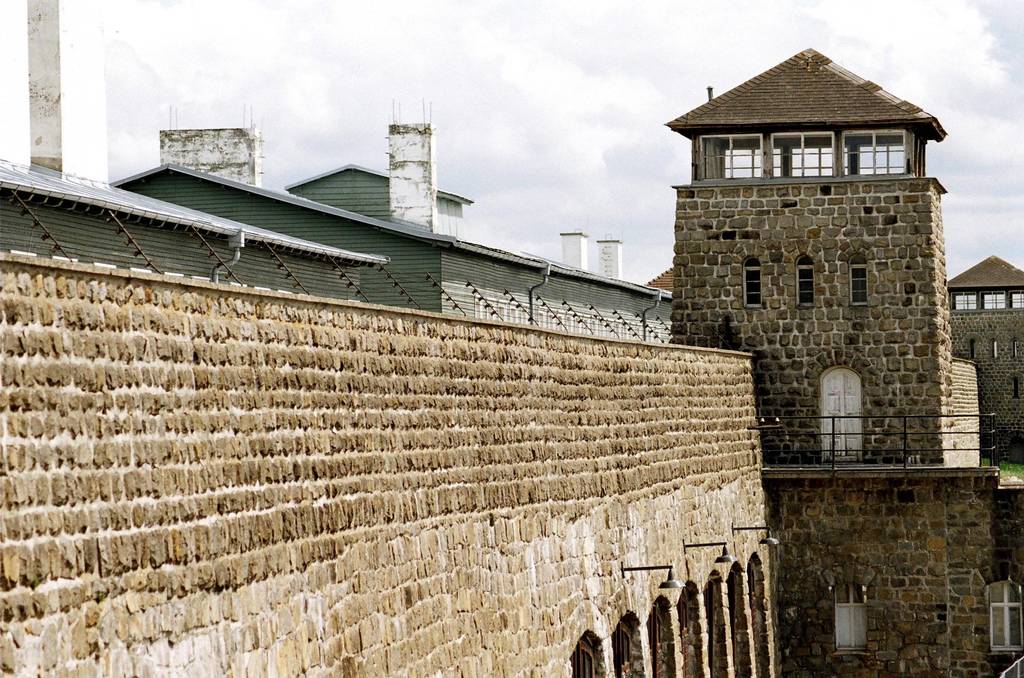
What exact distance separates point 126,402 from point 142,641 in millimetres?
1389

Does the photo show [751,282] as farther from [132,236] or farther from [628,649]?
[132,236]

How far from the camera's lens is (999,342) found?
72938mm

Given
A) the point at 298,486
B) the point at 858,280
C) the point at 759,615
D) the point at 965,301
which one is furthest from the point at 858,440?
the point at 965,301

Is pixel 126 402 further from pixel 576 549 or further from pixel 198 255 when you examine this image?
pixel 198 255

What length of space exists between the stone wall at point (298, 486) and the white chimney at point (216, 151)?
13088 mm

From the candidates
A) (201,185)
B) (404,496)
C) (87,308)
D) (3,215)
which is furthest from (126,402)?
(201,185)

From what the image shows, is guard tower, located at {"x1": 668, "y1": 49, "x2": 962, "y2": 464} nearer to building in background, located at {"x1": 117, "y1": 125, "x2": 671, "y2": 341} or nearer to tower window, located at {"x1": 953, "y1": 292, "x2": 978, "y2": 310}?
building in background, located at {"x1": 117, "y1": 125, "x2": 671, "y2": 341}

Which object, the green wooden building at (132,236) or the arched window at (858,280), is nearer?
the green wooden building at (132,236)

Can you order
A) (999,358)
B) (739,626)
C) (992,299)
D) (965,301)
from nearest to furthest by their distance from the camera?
(739,626) → (999,358) → (992,299) → (965,301)

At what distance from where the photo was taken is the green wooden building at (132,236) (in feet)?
57.9

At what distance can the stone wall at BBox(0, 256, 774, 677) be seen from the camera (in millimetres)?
10008

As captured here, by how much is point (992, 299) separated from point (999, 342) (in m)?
2.21

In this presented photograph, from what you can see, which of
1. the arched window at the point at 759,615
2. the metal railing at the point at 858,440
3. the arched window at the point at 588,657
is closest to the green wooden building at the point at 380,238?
the metal railing at the point at 858,440

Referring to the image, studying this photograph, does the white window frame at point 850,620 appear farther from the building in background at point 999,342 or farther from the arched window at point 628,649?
the building in background at point 999,342
